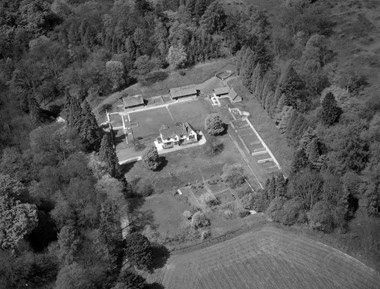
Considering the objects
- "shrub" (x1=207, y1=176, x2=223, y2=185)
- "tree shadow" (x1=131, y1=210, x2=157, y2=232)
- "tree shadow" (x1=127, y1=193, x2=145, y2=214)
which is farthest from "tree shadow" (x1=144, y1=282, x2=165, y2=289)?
"shrub" (x1=207, y1=176, x2=223, y2=185)

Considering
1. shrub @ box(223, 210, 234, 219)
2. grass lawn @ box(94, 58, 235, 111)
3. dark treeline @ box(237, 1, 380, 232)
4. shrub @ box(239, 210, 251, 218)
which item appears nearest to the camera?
dark treeline @ box(237, 1, 380, 232)

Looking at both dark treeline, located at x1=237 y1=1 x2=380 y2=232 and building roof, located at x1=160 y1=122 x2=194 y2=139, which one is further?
building roof, located at x1=160 y1=122 x2=194 y2=139

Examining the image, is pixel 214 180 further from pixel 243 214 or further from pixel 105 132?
pixel 105 132

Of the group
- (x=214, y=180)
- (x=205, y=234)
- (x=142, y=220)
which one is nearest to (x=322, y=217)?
(x=205, y=234)

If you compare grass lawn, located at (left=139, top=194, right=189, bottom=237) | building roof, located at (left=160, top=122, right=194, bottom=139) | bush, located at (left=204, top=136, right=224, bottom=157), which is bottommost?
grass lawn, located at (left=139, top=194, right=189, bottom=237)

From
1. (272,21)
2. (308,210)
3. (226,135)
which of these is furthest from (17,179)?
(272,21)

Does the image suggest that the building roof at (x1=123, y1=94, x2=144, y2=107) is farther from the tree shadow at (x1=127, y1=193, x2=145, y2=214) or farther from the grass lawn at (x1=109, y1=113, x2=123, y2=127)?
the tree shadow at (x1=127, y1=193, x2=145, y2=214)

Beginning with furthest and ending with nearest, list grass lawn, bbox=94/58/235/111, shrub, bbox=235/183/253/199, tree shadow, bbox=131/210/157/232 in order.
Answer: grass lawn, bbox=94/58/235/111 < shrub, bbox=235/183/253/199 < tree shadow, bbox=131/210/157/232
